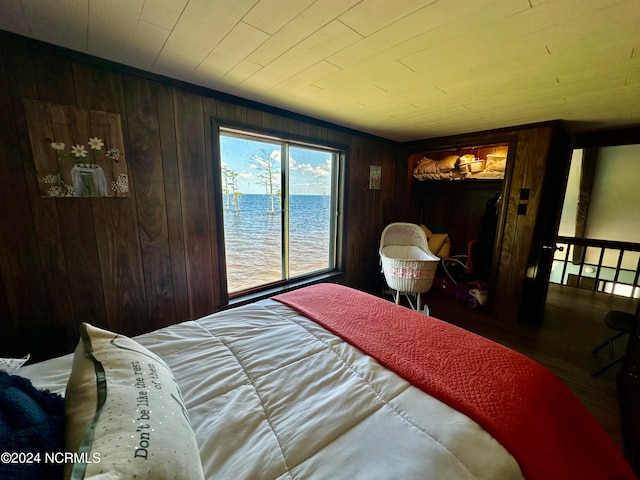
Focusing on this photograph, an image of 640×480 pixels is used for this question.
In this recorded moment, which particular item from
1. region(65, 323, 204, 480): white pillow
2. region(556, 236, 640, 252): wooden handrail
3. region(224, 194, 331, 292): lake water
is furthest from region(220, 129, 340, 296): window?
region(556, 236, 640, 252): wooden handrail

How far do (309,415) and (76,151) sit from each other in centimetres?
186

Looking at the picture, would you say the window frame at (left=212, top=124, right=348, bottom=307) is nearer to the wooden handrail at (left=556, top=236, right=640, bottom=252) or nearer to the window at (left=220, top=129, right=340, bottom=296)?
the window at (left=220, top=129, right=340, bottom=296)

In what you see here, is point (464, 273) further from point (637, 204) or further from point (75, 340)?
point (75, 340)

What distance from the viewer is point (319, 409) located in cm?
82

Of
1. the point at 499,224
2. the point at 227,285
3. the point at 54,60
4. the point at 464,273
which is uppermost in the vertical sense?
the point at 54,60

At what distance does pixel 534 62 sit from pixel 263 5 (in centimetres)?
147

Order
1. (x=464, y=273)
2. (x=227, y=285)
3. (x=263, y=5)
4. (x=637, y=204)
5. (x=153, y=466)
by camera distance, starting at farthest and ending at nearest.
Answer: (x=637, y=204) < (x=464, y=273) < (x=227, y=285) < (x=263, y=5) < (x=153, y=466)

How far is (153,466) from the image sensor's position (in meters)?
0.46

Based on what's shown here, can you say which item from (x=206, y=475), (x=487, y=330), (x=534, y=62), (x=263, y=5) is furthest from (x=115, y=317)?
(x=487, y=330)

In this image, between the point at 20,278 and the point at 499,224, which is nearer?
the point at 20,278

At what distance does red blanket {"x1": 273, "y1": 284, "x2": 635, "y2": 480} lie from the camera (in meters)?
0.75

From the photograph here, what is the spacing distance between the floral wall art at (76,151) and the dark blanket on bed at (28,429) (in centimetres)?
122

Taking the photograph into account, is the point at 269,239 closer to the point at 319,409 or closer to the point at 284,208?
the point at 284,208

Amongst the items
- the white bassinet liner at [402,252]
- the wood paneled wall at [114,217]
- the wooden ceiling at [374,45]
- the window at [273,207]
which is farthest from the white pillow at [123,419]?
the white bassinet liner at [402,252]
